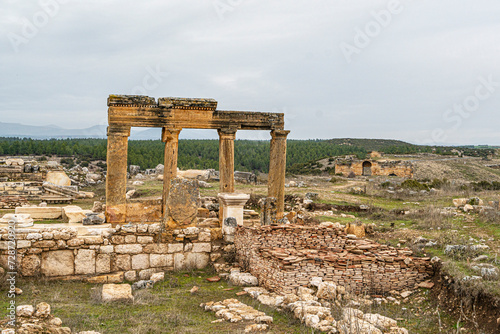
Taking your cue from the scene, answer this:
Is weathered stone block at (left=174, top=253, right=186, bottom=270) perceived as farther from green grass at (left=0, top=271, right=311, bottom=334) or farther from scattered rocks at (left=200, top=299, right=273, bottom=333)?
scattered rocks at (left=200, top=299, right=273, bottom=333)

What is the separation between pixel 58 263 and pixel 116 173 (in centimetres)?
350

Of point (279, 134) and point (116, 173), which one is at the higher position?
point (279, 134)

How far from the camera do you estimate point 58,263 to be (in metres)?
8.01

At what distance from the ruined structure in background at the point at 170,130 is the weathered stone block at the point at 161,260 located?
115 inches

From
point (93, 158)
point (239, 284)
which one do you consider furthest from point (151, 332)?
point (93, 158)

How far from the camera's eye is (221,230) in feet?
31.1

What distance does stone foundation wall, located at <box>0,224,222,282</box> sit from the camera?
7844mm

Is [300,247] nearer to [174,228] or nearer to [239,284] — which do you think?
[239,284]

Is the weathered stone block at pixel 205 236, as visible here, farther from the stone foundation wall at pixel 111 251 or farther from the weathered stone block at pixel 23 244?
the weathered stone block at pixel 23 244

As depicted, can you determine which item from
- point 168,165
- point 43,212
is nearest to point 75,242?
point 168,165

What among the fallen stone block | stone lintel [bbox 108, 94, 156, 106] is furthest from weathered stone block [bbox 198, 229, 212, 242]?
the fallen stone block

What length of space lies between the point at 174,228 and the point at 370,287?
4388mm

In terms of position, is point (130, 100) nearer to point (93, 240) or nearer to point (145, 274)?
point (93, 240)

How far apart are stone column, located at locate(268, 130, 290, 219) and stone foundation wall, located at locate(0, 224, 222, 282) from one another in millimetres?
3916
